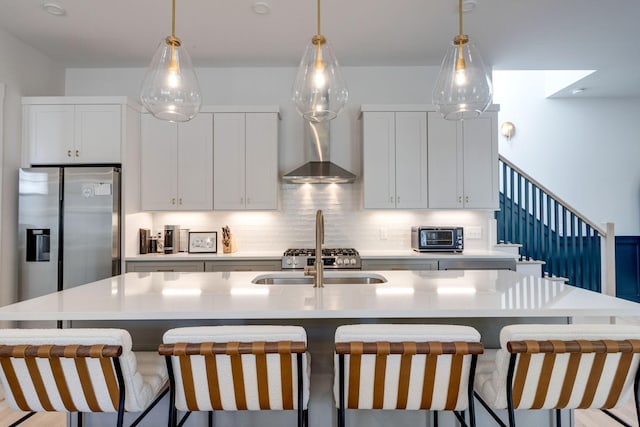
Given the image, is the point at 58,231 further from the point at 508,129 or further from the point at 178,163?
the point at 508,129

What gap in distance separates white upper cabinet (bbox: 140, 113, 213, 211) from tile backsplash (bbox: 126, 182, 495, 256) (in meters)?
0.36

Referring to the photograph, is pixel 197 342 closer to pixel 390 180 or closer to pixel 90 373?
pixel 90 373

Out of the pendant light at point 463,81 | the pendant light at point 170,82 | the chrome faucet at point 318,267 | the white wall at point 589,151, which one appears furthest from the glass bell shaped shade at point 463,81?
the white wall at point 589,151

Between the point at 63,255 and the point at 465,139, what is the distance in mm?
4049

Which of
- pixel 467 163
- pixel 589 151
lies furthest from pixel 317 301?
pixel 589 151

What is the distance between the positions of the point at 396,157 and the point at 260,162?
1.42 m

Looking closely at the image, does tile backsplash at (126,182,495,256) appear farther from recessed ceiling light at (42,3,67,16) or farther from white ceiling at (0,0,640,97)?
recessed ceiling light at (42,3,67,16)

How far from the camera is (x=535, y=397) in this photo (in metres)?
1.35

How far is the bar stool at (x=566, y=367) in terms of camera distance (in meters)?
1.25

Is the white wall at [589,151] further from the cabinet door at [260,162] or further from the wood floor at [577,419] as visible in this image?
the cabinet door at [260,162]

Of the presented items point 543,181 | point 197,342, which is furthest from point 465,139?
point 197,342

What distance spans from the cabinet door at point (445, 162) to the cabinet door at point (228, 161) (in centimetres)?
197

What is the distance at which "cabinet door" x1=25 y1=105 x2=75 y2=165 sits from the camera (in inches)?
143

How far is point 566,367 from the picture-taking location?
1298mm
